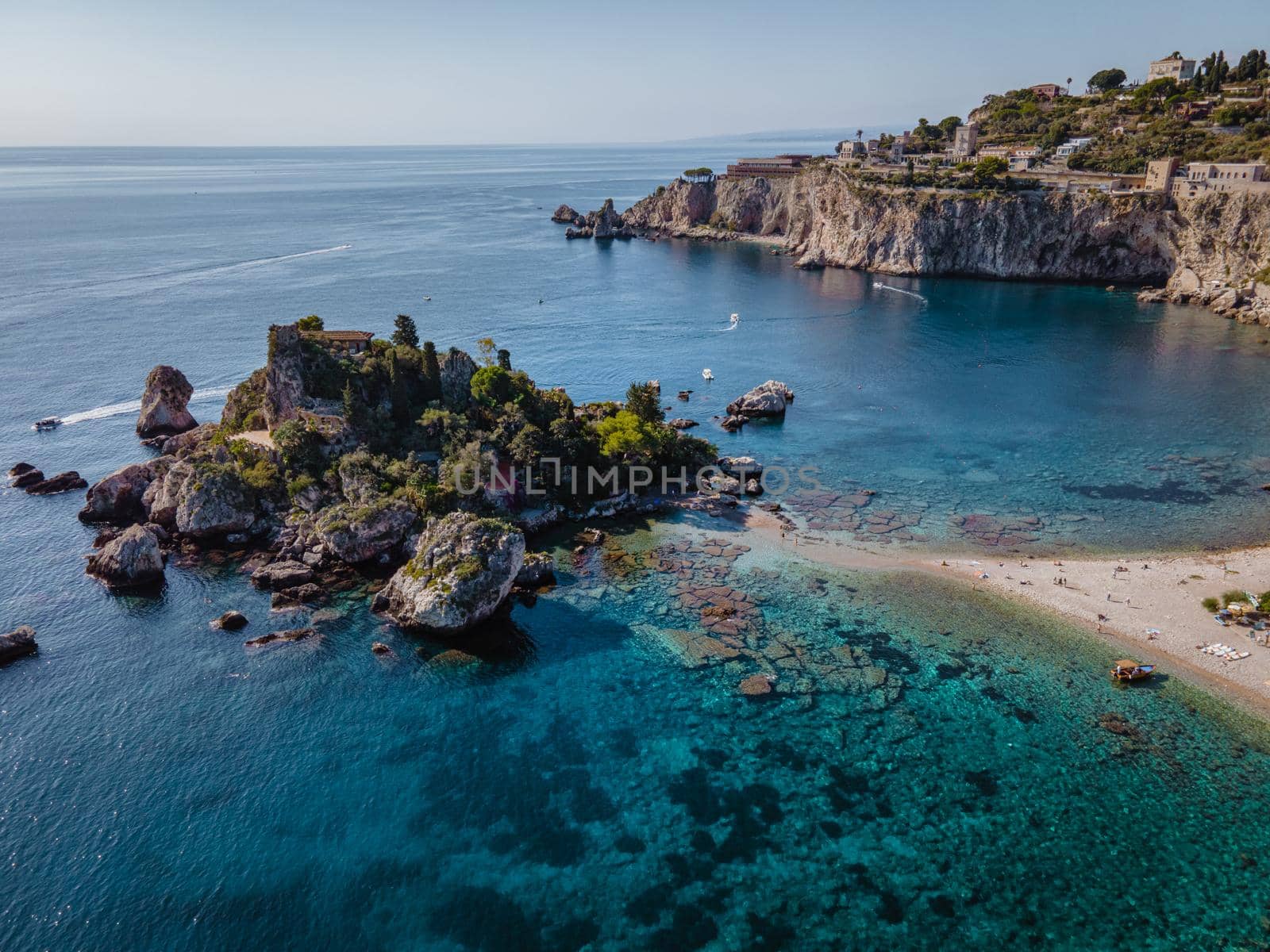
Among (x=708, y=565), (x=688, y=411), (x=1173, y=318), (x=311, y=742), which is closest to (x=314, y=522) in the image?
(x=311, y=742)

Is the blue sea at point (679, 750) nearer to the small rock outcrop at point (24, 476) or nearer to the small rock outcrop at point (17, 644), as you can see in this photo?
the small rock outcrop at point (17, 644)

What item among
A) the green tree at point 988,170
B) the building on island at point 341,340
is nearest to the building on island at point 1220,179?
the green tree at point 988,170

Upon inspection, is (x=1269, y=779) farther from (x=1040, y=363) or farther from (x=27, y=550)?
(x=27, y=550)

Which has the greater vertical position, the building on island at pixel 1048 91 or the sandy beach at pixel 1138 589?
the building on island at pixel 1048 91

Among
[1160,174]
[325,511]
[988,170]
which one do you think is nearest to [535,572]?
[325,511]

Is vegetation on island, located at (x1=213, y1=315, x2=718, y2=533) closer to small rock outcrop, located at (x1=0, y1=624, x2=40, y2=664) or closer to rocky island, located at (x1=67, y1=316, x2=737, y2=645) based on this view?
rocky island, located at (x1=67, y1=316, x2=737, y2=645)

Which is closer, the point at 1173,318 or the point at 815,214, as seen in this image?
the point at 1173,318

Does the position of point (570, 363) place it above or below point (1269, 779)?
above
